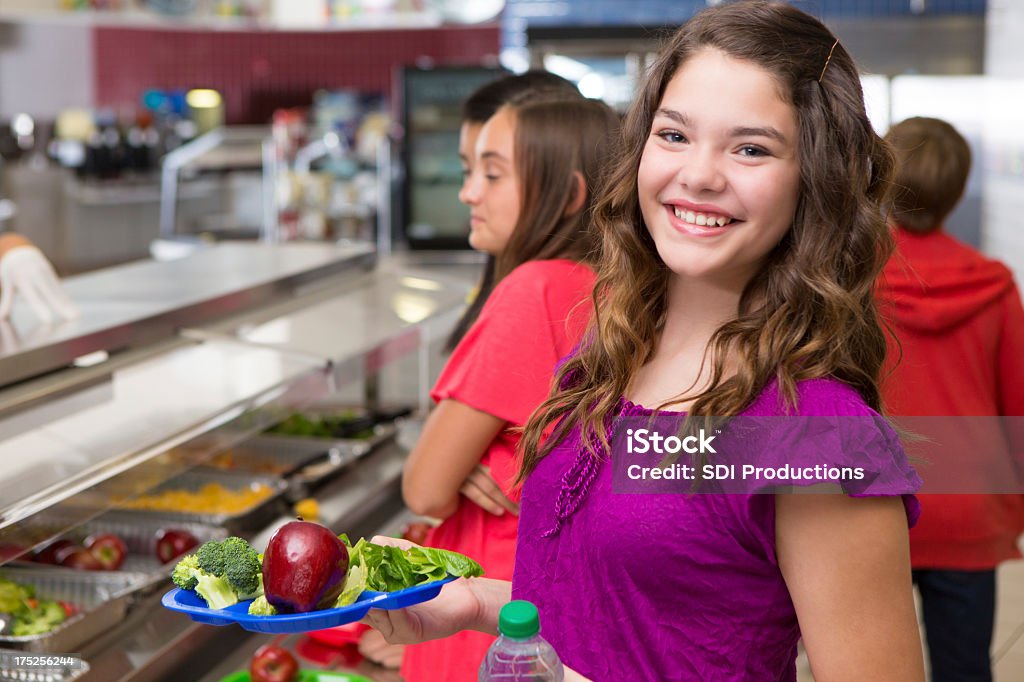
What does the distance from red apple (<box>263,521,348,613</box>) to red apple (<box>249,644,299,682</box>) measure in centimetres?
113

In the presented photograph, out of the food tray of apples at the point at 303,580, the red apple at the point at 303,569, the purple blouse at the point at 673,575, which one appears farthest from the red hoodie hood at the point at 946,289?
the red apple at the point at 303,569

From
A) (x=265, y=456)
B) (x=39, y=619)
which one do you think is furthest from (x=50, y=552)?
(x=265, y=456)

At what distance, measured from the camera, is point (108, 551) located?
2.71 m

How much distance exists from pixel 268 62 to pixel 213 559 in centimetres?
1414

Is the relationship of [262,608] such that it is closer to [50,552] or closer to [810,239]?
[810,239]

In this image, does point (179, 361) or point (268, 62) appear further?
point (268, 62)

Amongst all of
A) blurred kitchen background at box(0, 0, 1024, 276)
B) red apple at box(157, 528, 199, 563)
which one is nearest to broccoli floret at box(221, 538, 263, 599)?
red apple at box(157, 528, 199, 563)

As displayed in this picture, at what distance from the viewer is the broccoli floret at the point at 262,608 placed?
125 centimetres

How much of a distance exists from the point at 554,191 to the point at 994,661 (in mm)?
2676

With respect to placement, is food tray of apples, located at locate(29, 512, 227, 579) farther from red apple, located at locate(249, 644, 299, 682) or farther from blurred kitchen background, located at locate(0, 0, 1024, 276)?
blurred kitchen background, located at locate(0, 0, 1024, 276)

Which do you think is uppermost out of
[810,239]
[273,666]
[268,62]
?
[268,62]

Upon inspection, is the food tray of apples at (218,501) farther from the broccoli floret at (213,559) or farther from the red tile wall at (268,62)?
the red tile wall at (268,62)

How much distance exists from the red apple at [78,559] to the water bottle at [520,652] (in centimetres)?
172

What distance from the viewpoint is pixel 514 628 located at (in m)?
1.12
